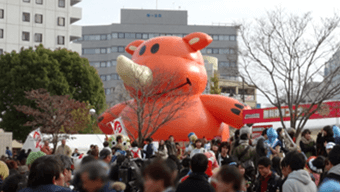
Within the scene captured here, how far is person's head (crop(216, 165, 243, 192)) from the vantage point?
1.89 meters

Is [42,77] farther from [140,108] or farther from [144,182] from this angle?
[144,182]

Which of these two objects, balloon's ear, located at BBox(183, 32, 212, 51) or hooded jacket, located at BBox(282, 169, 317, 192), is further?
balloon's ear, located at BBox(183, 32, 212, 51)

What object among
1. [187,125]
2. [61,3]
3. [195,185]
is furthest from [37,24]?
[195,185]

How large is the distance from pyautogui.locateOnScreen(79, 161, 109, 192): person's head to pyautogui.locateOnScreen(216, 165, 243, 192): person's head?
488mm

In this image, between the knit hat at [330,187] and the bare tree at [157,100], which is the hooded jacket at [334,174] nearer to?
the knit hat at [330,187]

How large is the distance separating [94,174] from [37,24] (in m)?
49.0

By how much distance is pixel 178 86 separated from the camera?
17.5 metres

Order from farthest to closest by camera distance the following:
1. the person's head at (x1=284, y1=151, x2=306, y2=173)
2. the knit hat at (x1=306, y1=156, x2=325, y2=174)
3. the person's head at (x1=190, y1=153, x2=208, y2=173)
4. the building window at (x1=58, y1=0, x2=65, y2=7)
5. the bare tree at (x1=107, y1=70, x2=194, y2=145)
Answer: the building window at (x1=58, y1=0, x2=65, y2=7) < the bare tree at (x1=107, y1=70, x2=194, y2=145) < the knit hat at (x1=306, y1=156, x2=325, y2=174) < the person's head at (x1=190, y1=153, x2=208, y2=173) < the person's head at (x1=284, y1=151, x2=306, y2=173)

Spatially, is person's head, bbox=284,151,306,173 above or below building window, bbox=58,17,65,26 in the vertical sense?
below

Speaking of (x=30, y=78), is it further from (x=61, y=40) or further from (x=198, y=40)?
(x=61, y=40)

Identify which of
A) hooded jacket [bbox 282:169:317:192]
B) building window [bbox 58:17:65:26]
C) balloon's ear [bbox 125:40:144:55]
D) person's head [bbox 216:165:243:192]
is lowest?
hooded jacket [bbox 282:169:317:192]

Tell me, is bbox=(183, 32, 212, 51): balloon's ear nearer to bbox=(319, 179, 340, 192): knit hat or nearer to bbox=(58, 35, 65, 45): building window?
bbox=(319, 179, 340, 192): knit hat

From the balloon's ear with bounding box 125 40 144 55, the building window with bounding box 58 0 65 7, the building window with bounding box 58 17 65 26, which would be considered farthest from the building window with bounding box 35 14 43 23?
the balloon's ear with bounding box 125 40 144 55

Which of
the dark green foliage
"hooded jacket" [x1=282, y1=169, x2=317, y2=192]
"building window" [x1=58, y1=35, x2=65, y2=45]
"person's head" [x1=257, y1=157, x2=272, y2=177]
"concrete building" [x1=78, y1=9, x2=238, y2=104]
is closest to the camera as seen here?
"hooded jacket" [x1=282, y1=169, x2=317, y2=192]
